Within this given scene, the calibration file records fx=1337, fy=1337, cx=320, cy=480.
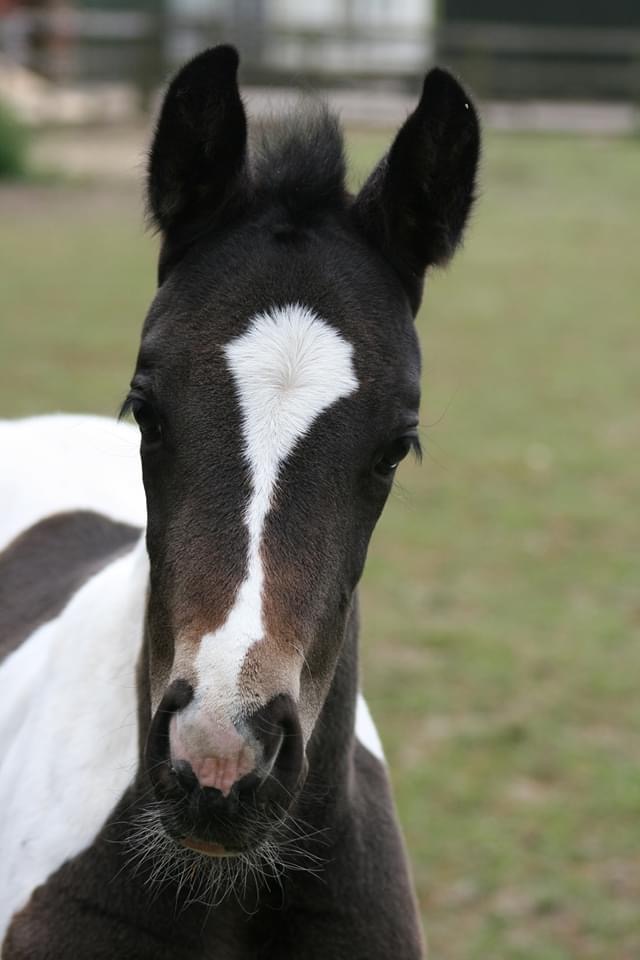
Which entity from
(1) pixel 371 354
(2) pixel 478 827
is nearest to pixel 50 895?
(1) pixel 371 354

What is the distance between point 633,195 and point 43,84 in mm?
14879

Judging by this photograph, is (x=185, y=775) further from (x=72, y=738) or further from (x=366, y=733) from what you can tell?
(x=366, y=733)

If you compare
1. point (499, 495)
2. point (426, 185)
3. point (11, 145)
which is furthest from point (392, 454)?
point (11, 145)

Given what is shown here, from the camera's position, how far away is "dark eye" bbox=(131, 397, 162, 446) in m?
2.24

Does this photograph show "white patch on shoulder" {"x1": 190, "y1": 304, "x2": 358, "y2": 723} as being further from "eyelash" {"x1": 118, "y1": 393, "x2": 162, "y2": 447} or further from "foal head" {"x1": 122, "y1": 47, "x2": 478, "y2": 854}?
"eyelash" {"x1": 118, "y1": 393, "x2": 162, "y2": 447}

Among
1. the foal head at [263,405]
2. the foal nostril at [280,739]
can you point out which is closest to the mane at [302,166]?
the foal head at [263,405]

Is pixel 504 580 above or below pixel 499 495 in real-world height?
below

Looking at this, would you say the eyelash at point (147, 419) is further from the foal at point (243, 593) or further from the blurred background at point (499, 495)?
the blurred background at point (499, 495)

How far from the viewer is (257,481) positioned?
6.85ft

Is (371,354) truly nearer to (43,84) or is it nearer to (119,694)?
(119,694)

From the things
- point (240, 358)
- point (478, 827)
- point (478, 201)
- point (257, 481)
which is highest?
point (478, 201)

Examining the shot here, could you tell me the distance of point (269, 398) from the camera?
214 cm

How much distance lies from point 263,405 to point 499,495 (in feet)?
18.5

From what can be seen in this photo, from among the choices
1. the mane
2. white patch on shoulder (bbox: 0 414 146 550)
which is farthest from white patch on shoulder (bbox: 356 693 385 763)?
the mane
